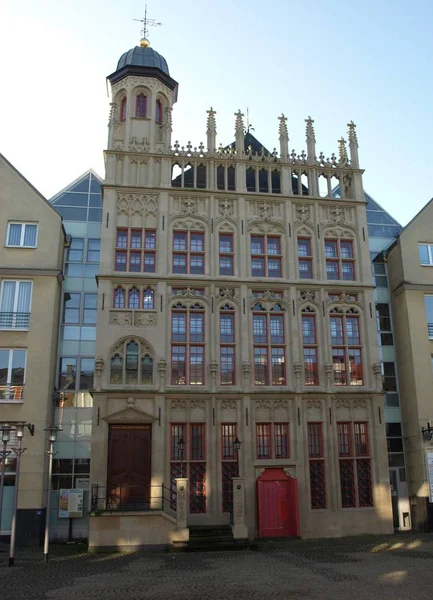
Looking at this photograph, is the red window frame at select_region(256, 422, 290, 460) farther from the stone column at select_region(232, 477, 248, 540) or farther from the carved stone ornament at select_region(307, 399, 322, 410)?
the stone column at select_region(232, 477, 248, 540)

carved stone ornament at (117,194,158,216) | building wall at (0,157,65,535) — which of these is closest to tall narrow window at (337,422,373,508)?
building wall at (0,157,65,535)

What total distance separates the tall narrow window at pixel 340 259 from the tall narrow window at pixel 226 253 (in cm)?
455

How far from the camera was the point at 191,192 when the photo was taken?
27.1 meters

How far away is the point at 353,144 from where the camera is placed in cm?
2927

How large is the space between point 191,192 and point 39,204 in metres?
6.93

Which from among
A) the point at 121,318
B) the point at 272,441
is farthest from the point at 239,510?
the point at 121,318

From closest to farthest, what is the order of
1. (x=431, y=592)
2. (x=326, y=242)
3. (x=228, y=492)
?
(x=431, y=592), (x=228, y=492), (x=326, y=242)

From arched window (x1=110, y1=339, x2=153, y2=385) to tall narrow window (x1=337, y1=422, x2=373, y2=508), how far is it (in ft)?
28.0

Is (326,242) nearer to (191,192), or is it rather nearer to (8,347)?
(191,192)

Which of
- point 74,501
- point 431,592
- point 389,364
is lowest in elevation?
point 431,592

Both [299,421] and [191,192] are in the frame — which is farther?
[191,192]

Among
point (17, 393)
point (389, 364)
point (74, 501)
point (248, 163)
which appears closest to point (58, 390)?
point (17, 393)

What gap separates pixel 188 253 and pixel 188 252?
49 millimetres

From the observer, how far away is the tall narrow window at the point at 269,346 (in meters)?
25.1
